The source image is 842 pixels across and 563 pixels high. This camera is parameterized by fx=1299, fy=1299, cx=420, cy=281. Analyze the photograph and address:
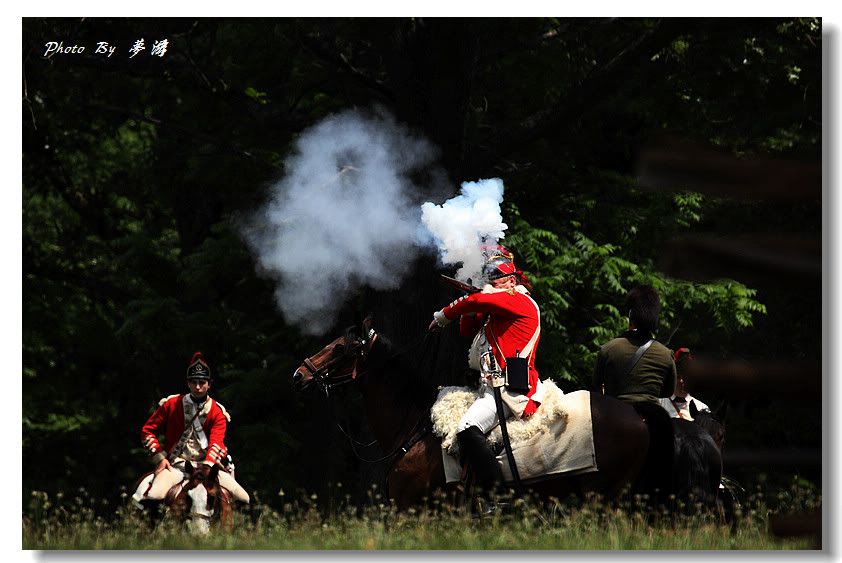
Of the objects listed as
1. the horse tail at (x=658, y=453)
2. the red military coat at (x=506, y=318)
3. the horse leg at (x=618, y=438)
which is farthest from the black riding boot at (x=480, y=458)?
the horse tail at (x=658, y=453)

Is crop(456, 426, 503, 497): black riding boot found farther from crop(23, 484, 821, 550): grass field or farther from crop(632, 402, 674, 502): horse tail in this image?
crop(632, 402, 674, 502): horse tail

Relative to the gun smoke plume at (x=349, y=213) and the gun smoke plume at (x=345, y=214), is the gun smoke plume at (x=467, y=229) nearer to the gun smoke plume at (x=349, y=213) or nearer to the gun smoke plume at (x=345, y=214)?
the gun smoke plume at (x=349, y=213)

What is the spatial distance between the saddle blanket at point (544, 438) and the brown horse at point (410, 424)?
8cm

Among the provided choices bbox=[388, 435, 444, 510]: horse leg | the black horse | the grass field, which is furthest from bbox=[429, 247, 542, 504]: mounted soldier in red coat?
the black horse

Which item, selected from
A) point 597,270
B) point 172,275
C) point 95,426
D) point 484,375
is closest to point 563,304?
point 597,270

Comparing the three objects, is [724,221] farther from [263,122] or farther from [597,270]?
[263,122]

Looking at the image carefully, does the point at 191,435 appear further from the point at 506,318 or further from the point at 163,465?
the point at 506,318

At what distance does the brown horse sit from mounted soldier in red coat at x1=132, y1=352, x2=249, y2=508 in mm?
1095

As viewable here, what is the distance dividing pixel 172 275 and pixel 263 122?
6502 millimetres

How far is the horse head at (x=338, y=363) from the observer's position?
1034 centimetres

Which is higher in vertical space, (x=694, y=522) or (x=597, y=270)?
(x=597, y=270)

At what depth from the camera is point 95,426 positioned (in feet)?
86.1

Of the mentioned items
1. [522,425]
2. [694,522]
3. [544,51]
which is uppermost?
[544,51]

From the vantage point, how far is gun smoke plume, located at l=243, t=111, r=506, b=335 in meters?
12.7
